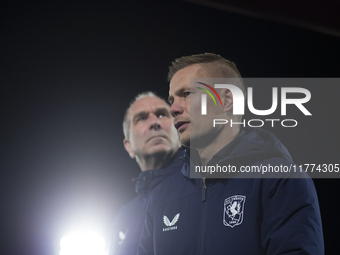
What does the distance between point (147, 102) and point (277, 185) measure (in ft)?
4.13

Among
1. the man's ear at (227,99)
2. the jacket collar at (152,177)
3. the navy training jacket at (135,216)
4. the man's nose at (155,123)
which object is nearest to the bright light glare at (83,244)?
the navy training jacket at (135,216)

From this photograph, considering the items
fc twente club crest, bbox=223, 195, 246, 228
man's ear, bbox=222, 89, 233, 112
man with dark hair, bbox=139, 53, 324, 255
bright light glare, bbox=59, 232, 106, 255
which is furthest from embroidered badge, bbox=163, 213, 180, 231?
bright light glare, bbox=59, 232, 106, 255

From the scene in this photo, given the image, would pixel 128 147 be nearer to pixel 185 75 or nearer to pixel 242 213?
pixel 185 75

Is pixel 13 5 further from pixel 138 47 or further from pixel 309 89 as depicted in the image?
pixel 309 89

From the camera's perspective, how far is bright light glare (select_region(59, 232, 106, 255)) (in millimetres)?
1846

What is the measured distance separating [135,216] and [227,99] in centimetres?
100

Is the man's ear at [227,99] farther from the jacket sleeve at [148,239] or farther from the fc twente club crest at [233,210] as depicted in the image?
the jacket sleeve at [148,239]

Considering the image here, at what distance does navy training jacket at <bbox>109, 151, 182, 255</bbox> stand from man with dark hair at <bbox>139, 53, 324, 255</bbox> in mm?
477

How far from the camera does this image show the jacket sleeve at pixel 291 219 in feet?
3.09

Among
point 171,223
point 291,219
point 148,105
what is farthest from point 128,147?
point 291,219

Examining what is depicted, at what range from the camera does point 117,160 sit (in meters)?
2.27

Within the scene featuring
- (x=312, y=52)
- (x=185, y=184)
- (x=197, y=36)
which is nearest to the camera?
(x=185, y=184)

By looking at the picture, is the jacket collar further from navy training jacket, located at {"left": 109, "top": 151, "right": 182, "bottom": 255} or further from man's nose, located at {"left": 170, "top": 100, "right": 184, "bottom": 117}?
man's nose, located at {"left": 170, "top": 100, "right": 184, "bottom": 117}

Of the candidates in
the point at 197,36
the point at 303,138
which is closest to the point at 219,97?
the point at 303,138
